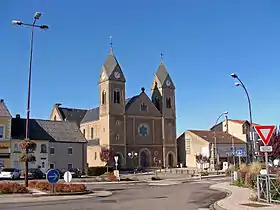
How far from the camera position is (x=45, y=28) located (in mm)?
25266

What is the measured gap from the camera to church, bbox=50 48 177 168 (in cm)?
8219

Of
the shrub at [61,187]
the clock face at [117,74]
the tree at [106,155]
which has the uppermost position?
the clock face at [117,74]

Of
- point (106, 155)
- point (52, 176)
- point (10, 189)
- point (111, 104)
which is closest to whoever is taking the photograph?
point (52, 176)

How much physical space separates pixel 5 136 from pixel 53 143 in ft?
28.0

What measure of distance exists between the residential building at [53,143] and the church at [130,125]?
13219mm

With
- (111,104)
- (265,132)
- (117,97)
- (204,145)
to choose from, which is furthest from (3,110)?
(265,132)

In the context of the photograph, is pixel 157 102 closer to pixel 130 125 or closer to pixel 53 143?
pixel 130 125

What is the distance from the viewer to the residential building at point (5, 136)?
192 ft

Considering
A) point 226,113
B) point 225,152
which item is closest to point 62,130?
point 226,113

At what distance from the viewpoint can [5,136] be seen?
5881 centimetres

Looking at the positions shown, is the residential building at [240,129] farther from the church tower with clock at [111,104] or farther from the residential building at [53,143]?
the residential building at [53,143]

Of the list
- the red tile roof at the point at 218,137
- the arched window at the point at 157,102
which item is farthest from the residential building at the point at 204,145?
the arched window at the point at 157,102

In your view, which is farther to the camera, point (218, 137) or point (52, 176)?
point (218, 137)

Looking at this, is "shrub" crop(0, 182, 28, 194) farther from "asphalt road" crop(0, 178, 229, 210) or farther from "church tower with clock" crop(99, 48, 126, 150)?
"church tower with clock" crop(99, 48, 126, 150)
